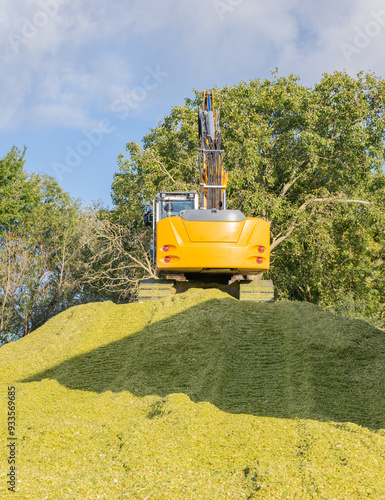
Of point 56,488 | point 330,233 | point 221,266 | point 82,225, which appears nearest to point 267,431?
point 56,488

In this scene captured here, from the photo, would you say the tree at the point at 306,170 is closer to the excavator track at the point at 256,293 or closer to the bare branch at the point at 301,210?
the bare branch at the point at 301,210

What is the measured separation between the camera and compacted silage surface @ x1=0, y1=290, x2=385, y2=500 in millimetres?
3365

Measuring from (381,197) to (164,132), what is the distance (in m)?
8.40

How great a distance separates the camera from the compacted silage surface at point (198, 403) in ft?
11.0

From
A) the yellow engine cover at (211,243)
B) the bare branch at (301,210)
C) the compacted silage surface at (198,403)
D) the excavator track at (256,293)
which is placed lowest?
the compacted silage surface at (198,403)

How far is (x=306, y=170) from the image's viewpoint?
1736cm

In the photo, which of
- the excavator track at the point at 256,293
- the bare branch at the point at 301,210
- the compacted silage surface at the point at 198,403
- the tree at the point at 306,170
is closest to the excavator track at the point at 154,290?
the compacted silage surface at the point at 198,403

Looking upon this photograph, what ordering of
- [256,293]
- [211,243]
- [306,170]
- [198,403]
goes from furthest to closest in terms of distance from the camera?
[306,170]
[256,293]
[211,243]
[198,403]

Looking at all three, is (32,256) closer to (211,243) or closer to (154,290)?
(154,290)

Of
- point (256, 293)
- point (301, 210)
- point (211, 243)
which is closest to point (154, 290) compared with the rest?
point (211, 243)

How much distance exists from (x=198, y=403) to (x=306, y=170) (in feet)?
44.3

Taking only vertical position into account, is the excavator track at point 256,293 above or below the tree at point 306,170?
below

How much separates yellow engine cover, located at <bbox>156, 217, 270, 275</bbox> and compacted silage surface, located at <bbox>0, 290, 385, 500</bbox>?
0.74m

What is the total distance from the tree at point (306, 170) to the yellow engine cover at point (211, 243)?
24.4 ft
